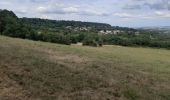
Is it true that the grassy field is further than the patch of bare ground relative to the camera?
Yes

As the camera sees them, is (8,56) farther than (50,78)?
Yes

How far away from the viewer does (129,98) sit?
35.0 feet

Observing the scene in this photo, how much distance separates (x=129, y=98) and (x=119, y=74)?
144 inches

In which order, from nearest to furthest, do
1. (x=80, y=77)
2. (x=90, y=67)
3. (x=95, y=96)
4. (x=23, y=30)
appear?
(x=95, y=96) < (x=80, y=77) < (x=90, y=67) < (x=23, y=30)

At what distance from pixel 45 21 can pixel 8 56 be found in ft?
388

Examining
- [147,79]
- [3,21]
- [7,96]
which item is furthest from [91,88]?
[3,21]

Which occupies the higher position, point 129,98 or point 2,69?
point 2,69

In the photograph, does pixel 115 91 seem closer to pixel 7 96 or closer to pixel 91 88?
pixel 91 88

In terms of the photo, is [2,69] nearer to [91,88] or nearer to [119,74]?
[91,88]

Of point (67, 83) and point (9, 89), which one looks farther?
point (67, 83)

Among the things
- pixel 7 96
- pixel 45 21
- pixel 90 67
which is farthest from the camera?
pixel 45 21

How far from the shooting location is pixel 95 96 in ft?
33.5

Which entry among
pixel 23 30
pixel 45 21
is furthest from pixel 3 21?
pixel 45 21

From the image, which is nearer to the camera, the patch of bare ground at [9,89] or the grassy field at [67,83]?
the patch of bare ground at [9,89]
